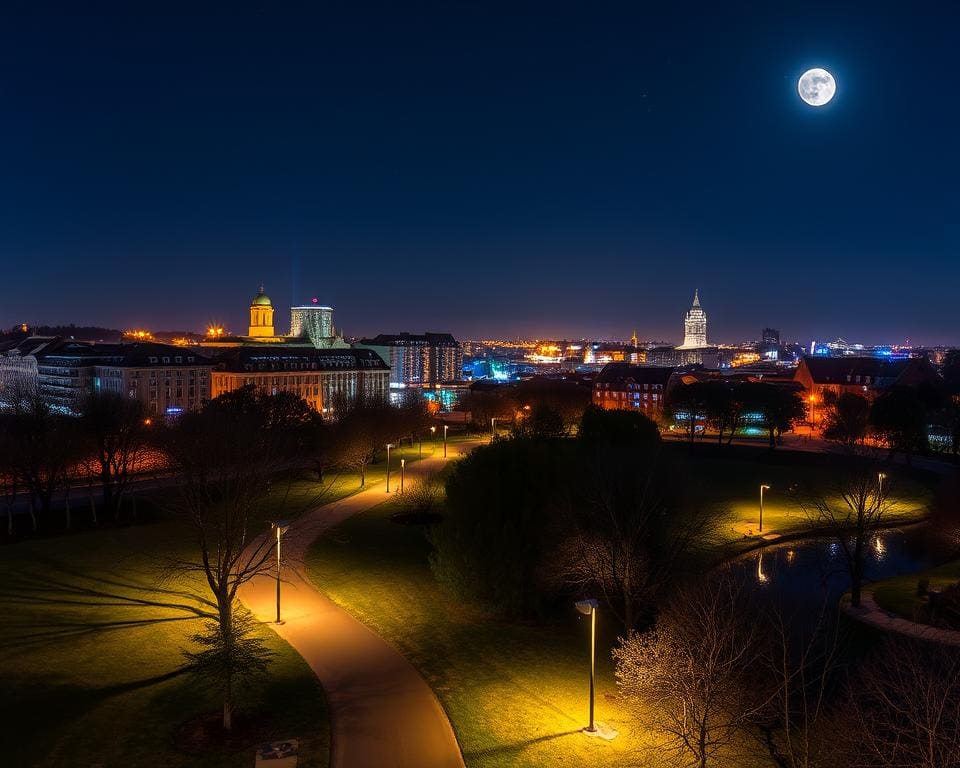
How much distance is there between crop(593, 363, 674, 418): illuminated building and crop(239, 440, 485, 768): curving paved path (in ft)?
235

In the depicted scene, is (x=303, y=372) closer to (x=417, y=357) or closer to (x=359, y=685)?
(x=417, y=357)

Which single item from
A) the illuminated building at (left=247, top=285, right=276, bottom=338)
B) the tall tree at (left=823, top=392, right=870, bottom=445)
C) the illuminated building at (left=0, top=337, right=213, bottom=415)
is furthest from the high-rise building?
the tall tree at (left=823, top=392, right=870, bottom=445)

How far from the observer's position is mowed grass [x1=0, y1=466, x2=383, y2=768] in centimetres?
1404

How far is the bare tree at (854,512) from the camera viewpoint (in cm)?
2494

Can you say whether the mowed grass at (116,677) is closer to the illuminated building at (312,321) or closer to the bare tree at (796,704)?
the bare tree at (796,704)

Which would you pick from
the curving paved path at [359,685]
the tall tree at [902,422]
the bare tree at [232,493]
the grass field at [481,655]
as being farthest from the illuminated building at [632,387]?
the curving paved path at [359,685]

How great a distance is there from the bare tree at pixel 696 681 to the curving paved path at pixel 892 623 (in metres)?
8.54

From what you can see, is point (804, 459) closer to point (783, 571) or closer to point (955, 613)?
point (783, 571)

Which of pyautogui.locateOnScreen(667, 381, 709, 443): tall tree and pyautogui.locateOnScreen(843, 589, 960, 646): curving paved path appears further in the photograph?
pyautogui.locateOnScreen(667, 381, 709, 443): tall tree

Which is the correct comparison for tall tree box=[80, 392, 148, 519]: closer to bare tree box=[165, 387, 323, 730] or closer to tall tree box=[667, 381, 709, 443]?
bare tree box=[165, 387, 323, 730]

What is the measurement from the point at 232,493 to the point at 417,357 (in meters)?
140

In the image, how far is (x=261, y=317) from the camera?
154m

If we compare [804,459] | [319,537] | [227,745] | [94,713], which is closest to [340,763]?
[227,745]

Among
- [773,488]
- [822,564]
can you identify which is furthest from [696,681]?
[773,488]
